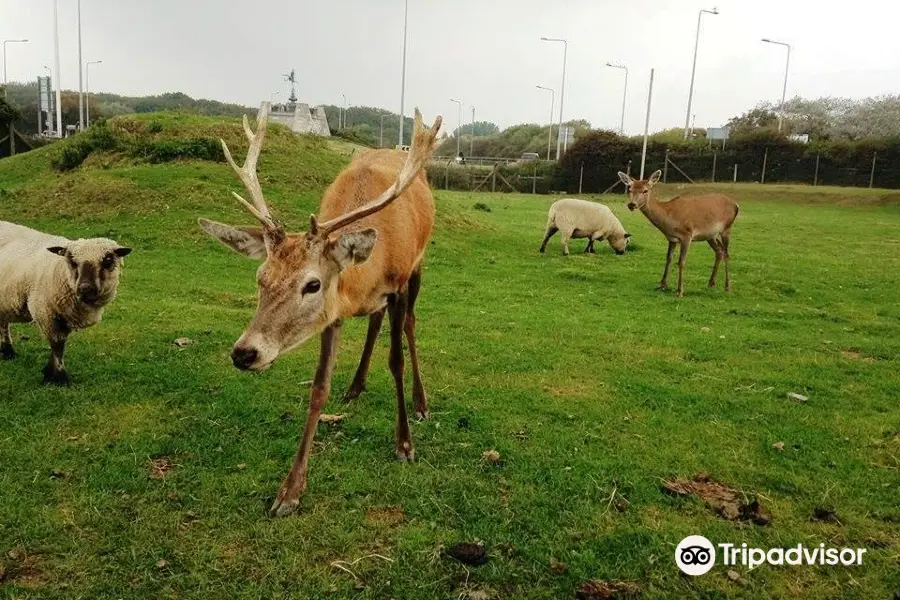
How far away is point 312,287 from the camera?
4055mm

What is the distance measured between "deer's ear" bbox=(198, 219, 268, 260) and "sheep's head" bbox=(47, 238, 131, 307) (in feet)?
8.02

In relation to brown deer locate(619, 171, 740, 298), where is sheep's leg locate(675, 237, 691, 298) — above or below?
below

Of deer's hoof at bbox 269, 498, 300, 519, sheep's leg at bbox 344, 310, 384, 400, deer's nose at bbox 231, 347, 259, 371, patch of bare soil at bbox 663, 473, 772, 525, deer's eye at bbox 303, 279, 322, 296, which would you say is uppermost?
deer's eye at bbox 303, 279, 322, 296

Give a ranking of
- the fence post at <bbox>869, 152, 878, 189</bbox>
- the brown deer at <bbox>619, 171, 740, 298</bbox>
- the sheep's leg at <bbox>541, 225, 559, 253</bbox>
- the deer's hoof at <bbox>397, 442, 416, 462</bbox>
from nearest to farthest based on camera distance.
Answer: the deer's hoof at <bbox>397, 442, 416, 462</bbox> < the brown deer at <bbox>619, 171, 740, 298</bbox> < the sheep's leg at <bbox>541, 225, 559, 253</bbox> < the fence post at <bbox>869, 152, 878, 189</bbox>

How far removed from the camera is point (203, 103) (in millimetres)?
117250

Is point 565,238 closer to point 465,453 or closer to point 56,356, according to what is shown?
point 465,453

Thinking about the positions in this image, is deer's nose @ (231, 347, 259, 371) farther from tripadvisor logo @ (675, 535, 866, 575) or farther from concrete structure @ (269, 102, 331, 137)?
concrete structure @ (269, 102, 331, 137)

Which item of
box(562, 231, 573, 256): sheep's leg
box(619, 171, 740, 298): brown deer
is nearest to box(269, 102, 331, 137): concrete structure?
box(562, 231, 573, 256): sheep's leg

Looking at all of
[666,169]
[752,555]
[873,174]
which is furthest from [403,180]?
[666,169]

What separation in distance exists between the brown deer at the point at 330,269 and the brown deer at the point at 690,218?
331 inches

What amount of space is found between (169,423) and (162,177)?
13.0 m

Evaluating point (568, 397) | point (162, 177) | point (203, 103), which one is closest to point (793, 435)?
point (568, 397)

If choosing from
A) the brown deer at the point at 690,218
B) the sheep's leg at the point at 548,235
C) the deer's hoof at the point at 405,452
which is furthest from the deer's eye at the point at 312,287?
the sheep's leg at the point at 548,235

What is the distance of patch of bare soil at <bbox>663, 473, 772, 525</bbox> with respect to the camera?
4.28m
